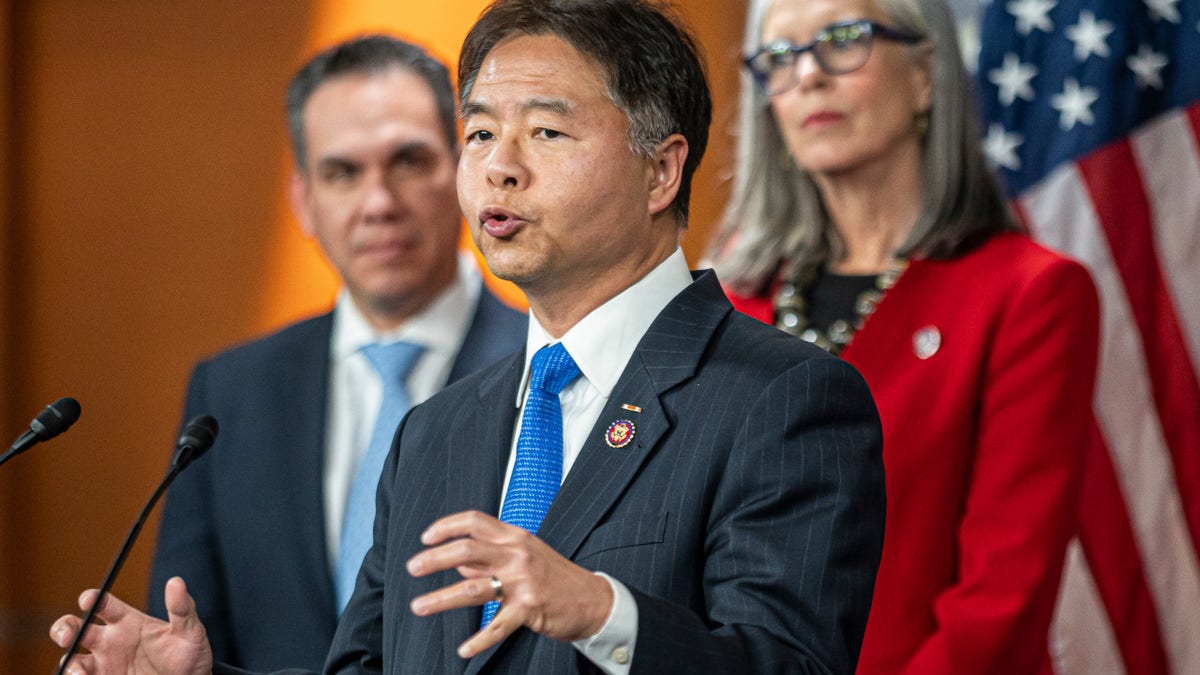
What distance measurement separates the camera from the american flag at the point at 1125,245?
3027 millimetres

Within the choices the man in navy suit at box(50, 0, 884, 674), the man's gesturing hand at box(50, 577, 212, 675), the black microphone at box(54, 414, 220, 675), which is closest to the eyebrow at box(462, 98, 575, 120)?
the man in navy suit at box(50, 0, 884, 674)

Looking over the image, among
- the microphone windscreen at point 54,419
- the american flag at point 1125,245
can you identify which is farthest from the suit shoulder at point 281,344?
the american flag at point 1125,245

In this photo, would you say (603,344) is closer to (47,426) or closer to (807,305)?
(47,426)

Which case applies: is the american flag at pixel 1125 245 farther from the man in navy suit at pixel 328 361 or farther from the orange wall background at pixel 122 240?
the orange wall background at pixel 122 240

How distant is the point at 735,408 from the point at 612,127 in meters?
0.35

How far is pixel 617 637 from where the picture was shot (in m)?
1.27

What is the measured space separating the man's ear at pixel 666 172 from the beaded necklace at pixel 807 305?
31.3 inches

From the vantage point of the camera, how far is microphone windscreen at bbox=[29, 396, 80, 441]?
65.8 inches

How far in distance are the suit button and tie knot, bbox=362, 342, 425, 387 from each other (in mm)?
1510

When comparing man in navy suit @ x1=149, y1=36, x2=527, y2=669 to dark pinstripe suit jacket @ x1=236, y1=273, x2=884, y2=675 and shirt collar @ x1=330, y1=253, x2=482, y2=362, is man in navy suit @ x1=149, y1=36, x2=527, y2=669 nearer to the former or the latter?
shirt collar @ x1=330, y1=253, x2=482, y2=362

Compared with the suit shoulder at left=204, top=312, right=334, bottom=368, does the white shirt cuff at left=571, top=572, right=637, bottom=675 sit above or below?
below

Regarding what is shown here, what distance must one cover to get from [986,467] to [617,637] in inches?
44.8

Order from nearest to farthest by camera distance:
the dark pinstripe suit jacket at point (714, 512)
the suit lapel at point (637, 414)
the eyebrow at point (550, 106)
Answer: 1. the dark pinstripe suit jacket at point (714, 512)
2. the suit lapel at point (637, 414)
3. the eyebrow at point (550, 106)

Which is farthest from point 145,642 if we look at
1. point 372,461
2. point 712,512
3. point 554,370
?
point 372,461
